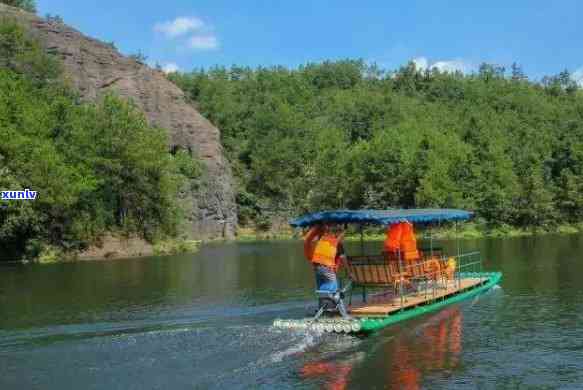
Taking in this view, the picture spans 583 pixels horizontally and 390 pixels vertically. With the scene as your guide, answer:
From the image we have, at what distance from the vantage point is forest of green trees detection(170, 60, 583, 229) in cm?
10425

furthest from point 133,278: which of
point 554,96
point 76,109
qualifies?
point 554,96

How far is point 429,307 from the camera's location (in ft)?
88.1

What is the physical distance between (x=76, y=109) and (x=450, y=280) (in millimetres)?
50557

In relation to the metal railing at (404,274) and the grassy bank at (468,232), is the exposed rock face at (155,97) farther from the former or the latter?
the metal railing at (404,274)

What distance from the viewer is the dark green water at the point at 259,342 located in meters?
18.4

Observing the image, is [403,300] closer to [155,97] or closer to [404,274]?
[404,274]

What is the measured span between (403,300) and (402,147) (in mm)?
81635

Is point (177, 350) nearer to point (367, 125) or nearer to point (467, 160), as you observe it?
point (467, 160)

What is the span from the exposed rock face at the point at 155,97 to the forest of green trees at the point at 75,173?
1310 cm

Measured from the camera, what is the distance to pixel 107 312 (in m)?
30.1

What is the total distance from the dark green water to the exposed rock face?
5749 cm

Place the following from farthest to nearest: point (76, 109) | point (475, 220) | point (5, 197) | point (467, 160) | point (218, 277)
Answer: point (467, 160) < point (475, 220) < point (76, 109) < point (5, 197) < point (218, 277)

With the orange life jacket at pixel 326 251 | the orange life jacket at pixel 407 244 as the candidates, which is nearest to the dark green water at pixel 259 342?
the orange life jacket at pixel 407 244

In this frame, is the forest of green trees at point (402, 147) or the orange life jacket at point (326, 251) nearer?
the orange life jacket at point (326, 251)
